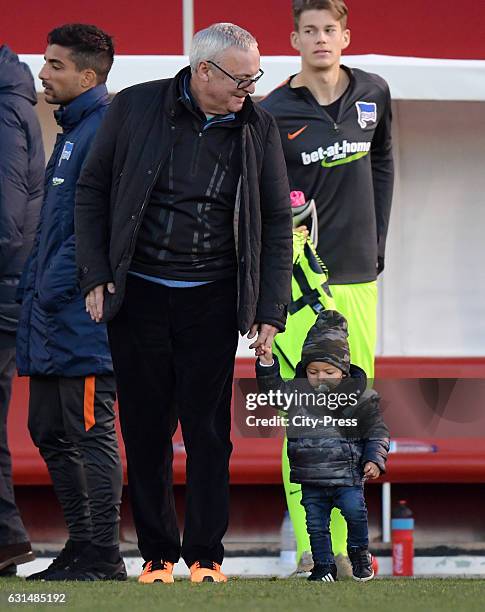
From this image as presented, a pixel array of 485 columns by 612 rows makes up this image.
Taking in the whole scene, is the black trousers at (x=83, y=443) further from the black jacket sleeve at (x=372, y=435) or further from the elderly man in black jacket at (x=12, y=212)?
the black jacket sleeve at (x=372, y=435)

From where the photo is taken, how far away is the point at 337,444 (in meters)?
6.09

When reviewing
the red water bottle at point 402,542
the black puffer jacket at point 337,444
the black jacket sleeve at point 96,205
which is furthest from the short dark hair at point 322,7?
the red water bottle at point 402,542

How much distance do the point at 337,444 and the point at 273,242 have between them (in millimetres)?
789

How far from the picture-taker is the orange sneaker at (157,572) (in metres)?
5.76

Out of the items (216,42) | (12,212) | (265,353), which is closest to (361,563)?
(265,353)

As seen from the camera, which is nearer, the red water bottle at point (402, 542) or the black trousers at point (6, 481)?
the black trousers at point (6, 481)

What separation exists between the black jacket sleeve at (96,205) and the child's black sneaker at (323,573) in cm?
125

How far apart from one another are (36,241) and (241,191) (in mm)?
962

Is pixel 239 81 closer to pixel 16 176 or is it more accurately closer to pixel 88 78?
pixel 88 78

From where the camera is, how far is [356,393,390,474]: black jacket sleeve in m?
6.12

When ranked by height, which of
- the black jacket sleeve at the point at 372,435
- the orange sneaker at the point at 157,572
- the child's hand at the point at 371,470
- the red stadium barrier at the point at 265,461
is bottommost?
the red stadium barrier at the point at 265,461

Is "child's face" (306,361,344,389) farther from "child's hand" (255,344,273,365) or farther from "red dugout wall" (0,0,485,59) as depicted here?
"red dugout wall" (0,0,485,59)

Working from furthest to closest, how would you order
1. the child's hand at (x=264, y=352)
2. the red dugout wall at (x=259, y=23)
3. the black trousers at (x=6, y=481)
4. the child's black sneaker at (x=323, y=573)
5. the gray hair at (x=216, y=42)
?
Answer: 1. the red dugout wall at (x=259, y=23)
2. the black trousers at (x=6, y=481)
3. the child's black sneaker at (x=323, y=573)
4. the child's hand at (x=264, y=352)
5. the gray hair at (x=216, y=42)

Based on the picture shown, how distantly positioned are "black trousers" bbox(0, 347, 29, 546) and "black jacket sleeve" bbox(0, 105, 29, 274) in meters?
0.38
